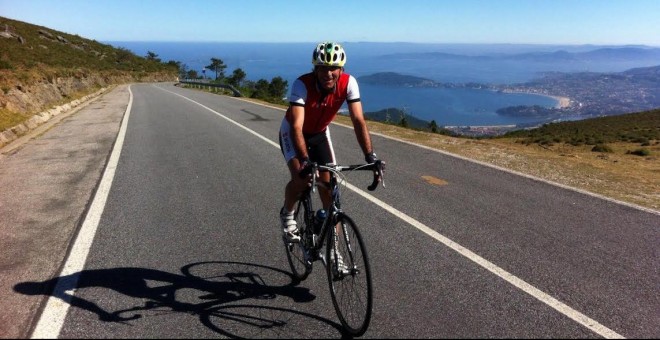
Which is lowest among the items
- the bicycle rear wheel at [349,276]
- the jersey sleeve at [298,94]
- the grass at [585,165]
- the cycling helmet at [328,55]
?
the grass at [585,165]

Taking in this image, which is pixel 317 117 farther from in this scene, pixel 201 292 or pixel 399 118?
pixel 399 118

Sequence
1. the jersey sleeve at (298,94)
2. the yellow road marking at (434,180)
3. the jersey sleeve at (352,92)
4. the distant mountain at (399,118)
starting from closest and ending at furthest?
the jersey sleeve at (298,94)
the jersey sleeve at (352,92)
the yellow road marking at (434,180)
the distant mountain at (399,118)

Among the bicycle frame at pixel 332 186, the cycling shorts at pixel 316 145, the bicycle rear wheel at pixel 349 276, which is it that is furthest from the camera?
the cycling shorts at pixel 316 145

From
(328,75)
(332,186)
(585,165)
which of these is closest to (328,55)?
(328,75)

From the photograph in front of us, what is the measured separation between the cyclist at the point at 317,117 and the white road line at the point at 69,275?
1.95 m

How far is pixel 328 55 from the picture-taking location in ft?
11.5

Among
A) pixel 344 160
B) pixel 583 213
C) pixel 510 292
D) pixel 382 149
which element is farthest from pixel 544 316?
pixel 382 149

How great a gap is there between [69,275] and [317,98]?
2883 millimetres

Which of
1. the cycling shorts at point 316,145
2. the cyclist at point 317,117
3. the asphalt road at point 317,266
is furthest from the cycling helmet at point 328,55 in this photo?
the asphalt road at point 317,266

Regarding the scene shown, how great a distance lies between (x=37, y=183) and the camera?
7305 millimetres

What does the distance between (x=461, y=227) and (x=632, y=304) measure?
2.03 m

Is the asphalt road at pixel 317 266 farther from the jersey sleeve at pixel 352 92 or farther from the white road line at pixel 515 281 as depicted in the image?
the jersey sleeve at pixel 352 92

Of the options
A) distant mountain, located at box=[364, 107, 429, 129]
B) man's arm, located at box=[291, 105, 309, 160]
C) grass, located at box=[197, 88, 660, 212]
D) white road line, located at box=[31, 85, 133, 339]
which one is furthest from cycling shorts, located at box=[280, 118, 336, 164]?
distant mountain, located at box=[364, 107, 429, 129]

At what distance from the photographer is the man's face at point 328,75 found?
140 inches
